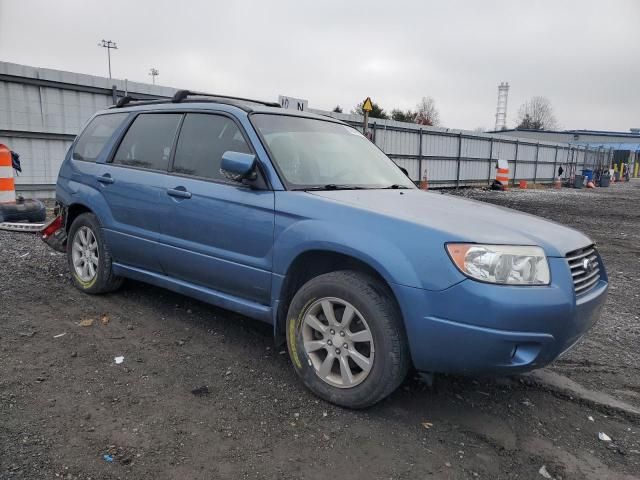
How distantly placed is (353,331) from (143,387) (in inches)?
53.4

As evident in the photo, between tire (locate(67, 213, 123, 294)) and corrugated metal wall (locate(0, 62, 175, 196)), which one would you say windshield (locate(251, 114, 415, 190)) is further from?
corrugated metal wall (locate(0, 62, 175, 196))

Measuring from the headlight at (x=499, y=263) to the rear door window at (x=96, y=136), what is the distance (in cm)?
352

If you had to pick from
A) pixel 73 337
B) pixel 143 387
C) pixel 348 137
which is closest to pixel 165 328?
pixel 73 337

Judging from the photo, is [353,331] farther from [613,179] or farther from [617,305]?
[613,179]

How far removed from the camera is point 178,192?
3771 mm

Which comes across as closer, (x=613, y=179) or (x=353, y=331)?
(x=353, y=331)

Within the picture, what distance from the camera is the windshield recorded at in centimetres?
350

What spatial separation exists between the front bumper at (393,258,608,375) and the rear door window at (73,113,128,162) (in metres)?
3.39

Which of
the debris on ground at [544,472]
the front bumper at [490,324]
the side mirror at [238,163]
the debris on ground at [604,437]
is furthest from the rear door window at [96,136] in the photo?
the debris on ground at [604,437]

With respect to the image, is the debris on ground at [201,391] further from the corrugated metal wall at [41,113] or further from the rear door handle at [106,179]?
the corrugated metal wall at [41,113]

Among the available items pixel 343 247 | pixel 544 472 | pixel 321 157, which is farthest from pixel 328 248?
pixel 544 472

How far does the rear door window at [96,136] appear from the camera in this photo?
4738 mm

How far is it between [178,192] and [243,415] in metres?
1.75

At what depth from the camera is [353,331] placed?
2.96 m
